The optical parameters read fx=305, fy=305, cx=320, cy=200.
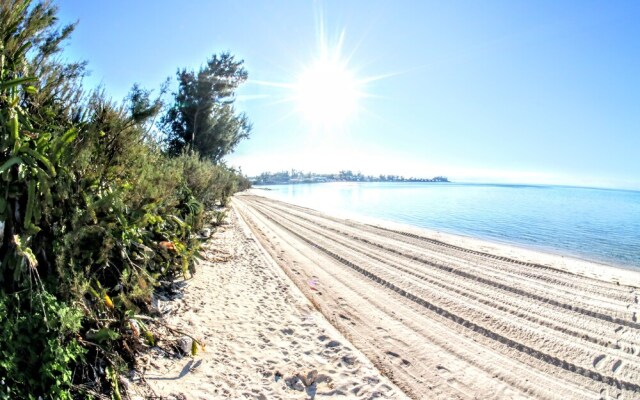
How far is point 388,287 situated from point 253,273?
3.12 m

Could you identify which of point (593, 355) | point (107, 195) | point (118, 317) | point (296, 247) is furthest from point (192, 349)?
point (296, 247)

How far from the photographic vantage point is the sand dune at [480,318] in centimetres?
382

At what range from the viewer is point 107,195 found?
2922 mm

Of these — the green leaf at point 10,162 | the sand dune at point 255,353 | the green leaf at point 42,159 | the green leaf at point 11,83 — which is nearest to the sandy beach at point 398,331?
the sand dune at point 255,353

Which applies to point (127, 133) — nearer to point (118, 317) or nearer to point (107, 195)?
point (107, 195)

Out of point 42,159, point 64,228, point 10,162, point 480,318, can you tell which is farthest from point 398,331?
point 10,162

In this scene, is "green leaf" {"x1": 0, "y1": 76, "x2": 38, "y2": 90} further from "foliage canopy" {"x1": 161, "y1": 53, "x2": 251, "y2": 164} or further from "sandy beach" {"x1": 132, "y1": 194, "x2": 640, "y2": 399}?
"foliage canopy" {"x1": 161, "y1": 53, "x2": 251, "y2": 164}

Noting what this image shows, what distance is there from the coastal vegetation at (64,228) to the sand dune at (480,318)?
3.08m

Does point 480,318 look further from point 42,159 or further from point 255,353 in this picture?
point 42,159

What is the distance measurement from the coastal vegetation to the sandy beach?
2.28 ft

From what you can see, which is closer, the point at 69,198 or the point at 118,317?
the point at 69,198

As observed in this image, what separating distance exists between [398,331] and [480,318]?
5.89 ft

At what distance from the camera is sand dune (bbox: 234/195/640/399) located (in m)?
3.82

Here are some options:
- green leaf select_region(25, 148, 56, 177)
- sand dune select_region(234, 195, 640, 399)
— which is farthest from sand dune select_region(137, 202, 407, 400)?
green leaf select_region(25, 148, 56, 177)
